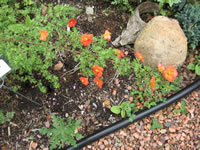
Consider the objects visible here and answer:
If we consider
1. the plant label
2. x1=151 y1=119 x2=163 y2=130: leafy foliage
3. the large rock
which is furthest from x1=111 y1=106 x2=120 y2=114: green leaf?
the plant label

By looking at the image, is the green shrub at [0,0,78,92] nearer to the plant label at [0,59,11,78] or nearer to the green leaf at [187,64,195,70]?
the plant label at [0,59,11,78]

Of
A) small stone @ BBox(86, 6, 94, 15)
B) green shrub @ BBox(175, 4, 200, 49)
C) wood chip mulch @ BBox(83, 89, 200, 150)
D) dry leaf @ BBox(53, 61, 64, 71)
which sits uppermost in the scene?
small stone @ BBox(86, 6, 94, 15)

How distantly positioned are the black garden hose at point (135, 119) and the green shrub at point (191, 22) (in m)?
0.59

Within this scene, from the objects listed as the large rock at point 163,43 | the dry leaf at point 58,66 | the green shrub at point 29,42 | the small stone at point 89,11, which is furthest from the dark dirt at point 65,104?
the small stone at point 89,11

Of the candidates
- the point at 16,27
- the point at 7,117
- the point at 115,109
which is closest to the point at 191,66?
the point at 115,109

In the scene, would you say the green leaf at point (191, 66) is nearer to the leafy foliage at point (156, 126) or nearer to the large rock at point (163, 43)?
the large rock at point (163, 43)

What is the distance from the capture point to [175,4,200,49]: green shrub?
8.67ft

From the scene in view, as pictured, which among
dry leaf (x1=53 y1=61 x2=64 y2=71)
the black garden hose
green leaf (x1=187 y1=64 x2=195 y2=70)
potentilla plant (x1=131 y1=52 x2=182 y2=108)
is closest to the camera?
potentilla plant (x1=131 y1=52 x2=182 y2=108)

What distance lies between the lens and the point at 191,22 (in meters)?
2.71

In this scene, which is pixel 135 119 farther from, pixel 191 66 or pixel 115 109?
pixel 191 66

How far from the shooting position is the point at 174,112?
257 cm

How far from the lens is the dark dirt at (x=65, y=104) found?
7.85 feet

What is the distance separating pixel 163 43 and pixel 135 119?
1.07m

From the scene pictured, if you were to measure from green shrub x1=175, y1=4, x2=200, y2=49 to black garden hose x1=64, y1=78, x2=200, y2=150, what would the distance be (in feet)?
1.95
